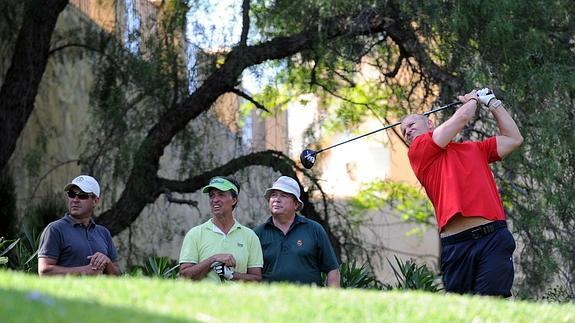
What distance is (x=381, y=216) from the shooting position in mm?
22172

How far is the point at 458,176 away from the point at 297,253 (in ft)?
4.87

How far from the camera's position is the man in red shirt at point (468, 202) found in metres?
7.43

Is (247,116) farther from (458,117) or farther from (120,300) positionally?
(120,300)

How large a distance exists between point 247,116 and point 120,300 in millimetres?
9443

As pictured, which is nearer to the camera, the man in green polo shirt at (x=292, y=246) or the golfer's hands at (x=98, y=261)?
the golfer's hands at (x=98, y=261)

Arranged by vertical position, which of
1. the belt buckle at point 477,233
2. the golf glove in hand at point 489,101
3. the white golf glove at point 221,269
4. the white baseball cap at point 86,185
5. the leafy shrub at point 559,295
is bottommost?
the leafy shrub at point 559,295

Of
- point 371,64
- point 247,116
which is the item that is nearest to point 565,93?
point 371,64

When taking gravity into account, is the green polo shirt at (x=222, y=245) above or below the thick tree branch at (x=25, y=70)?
below

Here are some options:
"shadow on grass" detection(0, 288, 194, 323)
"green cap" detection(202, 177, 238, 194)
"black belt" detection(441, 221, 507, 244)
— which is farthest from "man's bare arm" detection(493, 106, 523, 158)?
"shadow on grass" detection(0, 288, 194, 323)

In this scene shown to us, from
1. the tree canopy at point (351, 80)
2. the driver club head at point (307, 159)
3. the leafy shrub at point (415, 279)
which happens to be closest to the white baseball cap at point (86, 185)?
the driver club head at point (307, 159)

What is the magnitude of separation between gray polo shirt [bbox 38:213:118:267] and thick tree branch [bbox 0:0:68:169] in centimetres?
463

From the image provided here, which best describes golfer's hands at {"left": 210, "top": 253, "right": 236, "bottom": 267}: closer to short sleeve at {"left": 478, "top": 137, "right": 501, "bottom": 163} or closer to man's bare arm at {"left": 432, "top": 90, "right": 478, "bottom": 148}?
man's bare arm at {"left": 432, "top": 90, "right": 478, "bottom": 148}

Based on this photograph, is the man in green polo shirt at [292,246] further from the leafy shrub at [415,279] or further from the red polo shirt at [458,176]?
the leafy shrub at [415,279]

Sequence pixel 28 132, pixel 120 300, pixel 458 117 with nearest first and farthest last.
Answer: pixel 120 300 → pixel 458 117 → pixel 28 132
